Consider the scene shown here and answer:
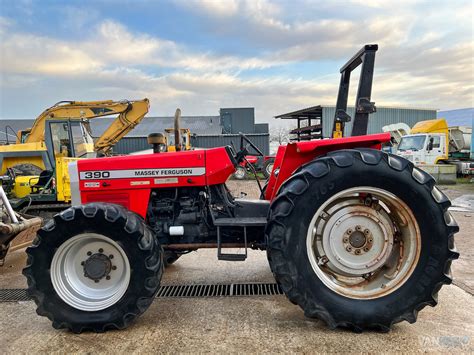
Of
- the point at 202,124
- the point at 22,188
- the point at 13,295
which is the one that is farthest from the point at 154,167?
the point at 202,124

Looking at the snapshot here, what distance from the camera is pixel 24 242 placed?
474cm

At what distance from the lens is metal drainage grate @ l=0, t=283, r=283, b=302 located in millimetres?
3766

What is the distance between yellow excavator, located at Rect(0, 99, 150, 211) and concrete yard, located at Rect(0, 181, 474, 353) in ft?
15.1

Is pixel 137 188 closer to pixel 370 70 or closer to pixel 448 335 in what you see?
pixel 370 70

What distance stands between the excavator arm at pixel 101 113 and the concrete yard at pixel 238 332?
713cm

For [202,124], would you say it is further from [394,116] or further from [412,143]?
[412,143]

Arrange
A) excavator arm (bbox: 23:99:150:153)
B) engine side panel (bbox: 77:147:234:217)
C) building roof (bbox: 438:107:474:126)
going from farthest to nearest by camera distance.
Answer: building roof (bbox: 438:107:474:126), excavator arm (bbox: 23:99:150:153), engine side panel (bbox: 77:147:234:217)

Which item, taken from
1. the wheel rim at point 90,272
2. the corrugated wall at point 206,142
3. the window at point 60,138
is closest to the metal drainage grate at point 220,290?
the wheel rim at point 90,272

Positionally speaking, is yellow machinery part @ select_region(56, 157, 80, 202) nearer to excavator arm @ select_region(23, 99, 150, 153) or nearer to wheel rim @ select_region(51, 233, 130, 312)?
excavator arm @ select_region(23, 99, 150, 153)

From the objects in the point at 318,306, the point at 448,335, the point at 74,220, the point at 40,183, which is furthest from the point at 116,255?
the point at 40,183

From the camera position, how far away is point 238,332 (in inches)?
116

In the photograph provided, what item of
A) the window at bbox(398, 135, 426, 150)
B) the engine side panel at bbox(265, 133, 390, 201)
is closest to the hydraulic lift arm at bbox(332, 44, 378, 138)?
the engine side panel at bbox(265, 133, 390, 201)

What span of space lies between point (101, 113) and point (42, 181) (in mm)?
2663

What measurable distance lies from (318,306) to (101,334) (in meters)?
1.74
